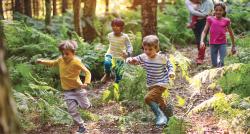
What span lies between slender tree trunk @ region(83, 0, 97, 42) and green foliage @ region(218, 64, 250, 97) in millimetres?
→ 7593

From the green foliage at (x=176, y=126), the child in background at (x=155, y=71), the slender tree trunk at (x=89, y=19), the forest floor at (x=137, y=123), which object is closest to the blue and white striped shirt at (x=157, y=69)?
the child in background at (x=155, y=71)

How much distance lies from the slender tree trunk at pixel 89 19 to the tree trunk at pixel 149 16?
10.0 feet

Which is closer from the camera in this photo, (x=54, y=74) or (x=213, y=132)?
(x=213, y=132)

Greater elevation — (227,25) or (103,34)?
(227,25)

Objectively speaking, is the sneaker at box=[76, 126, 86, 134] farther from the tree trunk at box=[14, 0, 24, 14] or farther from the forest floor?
the tree trunk at box=[14, 0, 24, 14]

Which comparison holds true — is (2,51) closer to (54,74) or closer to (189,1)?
(54,74)

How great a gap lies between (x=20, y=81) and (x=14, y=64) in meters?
1.40

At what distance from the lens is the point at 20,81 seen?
8727mm

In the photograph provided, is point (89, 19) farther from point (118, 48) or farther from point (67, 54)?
point (67, 54)

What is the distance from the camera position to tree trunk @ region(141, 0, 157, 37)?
11.4 metres

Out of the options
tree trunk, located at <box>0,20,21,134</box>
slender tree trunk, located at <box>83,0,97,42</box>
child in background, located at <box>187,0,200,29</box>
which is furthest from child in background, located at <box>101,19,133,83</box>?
tree trunk, located at <box>0,20,21,134</box>

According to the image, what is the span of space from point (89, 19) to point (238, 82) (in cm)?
830

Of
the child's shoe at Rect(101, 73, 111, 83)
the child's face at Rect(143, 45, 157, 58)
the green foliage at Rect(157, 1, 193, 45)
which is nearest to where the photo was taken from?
the child's face at Rect(143, 45, 157, 58)

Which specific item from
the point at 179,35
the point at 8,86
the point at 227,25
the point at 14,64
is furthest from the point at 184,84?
the point at 8,86
